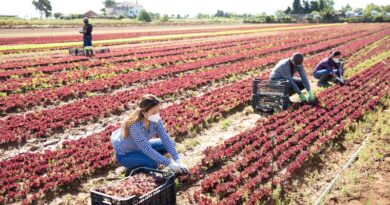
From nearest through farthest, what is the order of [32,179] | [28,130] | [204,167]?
1. [32,179]
2. [204,167]
3. [28,130]

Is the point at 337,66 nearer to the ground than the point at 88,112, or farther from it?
farther from it

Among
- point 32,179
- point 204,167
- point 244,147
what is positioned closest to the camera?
point 32,179

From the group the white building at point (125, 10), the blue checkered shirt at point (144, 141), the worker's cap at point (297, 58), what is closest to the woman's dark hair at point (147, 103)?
the blue checkered shirt at point (144, 141)

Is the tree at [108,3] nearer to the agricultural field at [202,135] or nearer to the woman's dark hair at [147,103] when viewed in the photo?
the agricultural field at [202,135]

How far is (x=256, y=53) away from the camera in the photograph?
75.8 feet

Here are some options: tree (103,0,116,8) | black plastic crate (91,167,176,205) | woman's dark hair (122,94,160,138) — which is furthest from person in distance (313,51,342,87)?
tree (103,0,116,8)

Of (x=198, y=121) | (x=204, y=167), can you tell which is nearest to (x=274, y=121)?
(x=198, y=121)

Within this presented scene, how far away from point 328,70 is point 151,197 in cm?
1014

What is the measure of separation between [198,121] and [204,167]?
269 cm

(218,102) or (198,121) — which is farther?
(218,102)

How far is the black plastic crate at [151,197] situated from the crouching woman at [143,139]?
254 mm

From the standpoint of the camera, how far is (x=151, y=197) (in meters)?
4.61

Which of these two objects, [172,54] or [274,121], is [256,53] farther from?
[274,121]

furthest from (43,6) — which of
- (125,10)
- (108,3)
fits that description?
(108,3)
